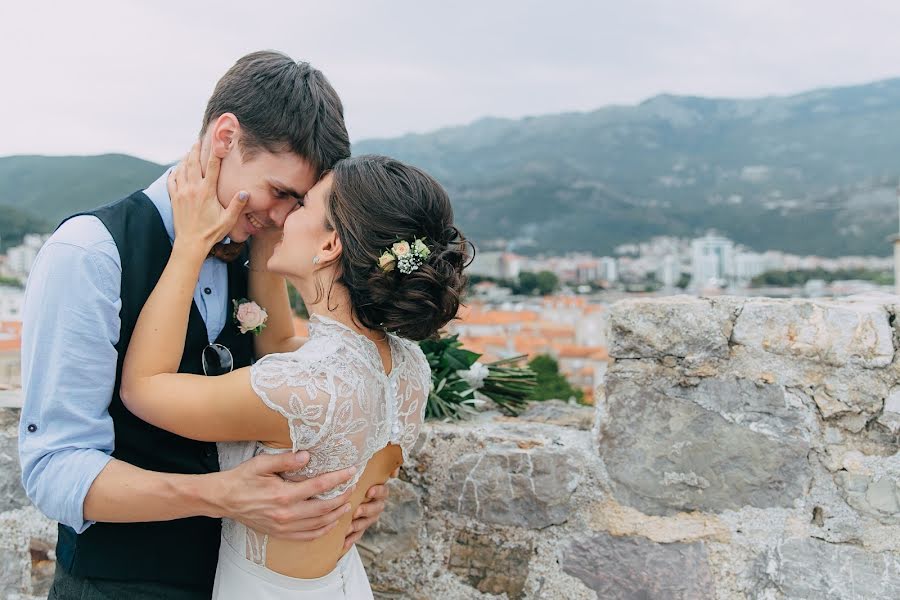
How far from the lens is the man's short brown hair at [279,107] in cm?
166

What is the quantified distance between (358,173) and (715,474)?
123 centimetres

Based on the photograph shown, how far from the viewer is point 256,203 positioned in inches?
66.9

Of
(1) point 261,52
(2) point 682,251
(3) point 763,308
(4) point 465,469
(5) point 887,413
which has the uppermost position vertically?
(1) point 261,52

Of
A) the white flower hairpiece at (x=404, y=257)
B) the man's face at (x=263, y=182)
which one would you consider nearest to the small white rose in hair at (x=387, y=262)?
the white flower hairpiece at (x=404, y=257)

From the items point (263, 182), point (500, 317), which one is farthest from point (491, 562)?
point (500, 317)

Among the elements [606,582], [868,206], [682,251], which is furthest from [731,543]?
[868,206]

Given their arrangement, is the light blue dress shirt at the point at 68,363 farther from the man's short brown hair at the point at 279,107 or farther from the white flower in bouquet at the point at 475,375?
the white flower in bouquet at the point at 475,375

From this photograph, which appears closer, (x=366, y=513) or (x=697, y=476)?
(x=366, y=513)

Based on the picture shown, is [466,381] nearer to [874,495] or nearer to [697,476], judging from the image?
[697,476]

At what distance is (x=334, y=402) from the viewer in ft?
4.83

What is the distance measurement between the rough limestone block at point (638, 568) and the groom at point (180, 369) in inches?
25.6

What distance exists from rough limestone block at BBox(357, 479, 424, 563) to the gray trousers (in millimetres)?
700

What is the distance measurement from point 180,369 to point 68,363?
0.82ft

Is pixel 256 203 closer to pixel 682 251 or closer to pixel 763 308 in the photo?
pixel 763 308
